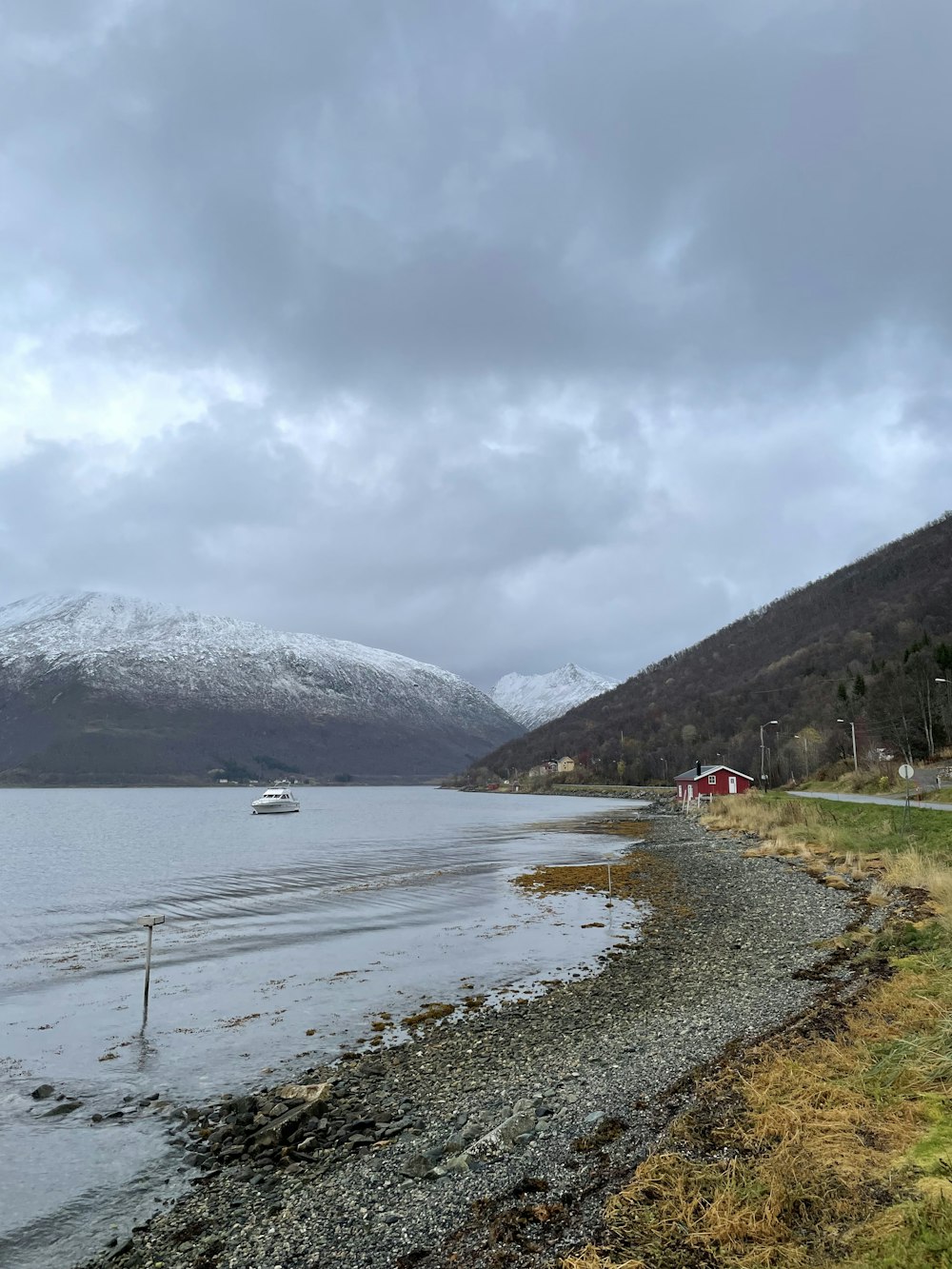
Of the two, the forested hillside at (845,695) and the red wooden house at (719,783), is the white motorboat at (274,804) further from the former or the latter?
the forested hillside at (845,695)

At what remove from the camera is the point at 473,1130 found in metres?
10.4

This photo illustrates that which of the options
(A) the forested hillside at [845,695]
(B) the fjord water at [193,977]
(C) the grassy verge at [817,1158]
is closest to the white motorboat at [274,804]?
(B) the fjord water at [193,977]

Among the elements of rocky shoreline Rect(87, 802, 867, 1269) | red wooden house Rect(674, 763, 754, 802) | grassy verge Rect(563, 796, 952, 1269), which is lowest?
rocky shoreline Rect(87, 802, 867, 1269)

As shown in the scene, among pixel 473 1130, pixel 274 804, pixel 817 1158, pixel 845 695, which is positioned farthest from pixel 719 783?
pixel 817 1158

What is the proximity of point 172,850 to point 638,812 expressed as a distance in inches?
2506

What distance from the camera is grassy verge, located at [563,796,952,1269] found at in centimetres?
595

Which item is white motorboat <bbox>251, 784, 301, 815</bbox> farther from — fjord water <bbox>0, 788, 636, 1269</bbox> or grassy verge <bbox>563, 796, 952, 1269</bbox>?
grassy verge <bbox>563, 796, 952, 1269</bbox>

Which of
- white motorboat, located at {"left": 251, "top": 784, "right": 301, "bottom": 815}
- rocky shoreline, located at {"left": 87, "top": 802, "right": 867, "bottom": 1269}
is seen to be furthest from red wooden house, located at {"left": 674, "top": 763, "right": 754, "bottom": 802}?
rocky shoreline, located at {"left": 87, "top": 802, "right": 867, "bottom": 1269}

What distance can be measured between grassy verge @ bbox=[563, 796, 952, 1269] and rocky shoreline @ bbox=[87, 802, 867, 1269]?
68cm

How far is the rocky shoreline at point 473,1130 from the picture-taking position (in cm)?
786

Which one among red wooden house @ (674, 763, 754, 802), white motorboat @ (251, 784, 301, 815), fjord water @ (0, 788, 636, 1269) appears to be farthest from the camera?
white motorboat @ (251, 784, 301, 815)

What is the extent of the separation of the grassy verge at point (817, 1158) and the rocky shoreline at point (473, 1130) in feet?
2.23

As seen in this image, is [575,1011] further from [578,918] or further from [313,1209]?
[578,918]

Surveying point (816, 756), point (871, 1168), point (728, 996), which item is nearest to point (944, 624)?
point (816, 756)
